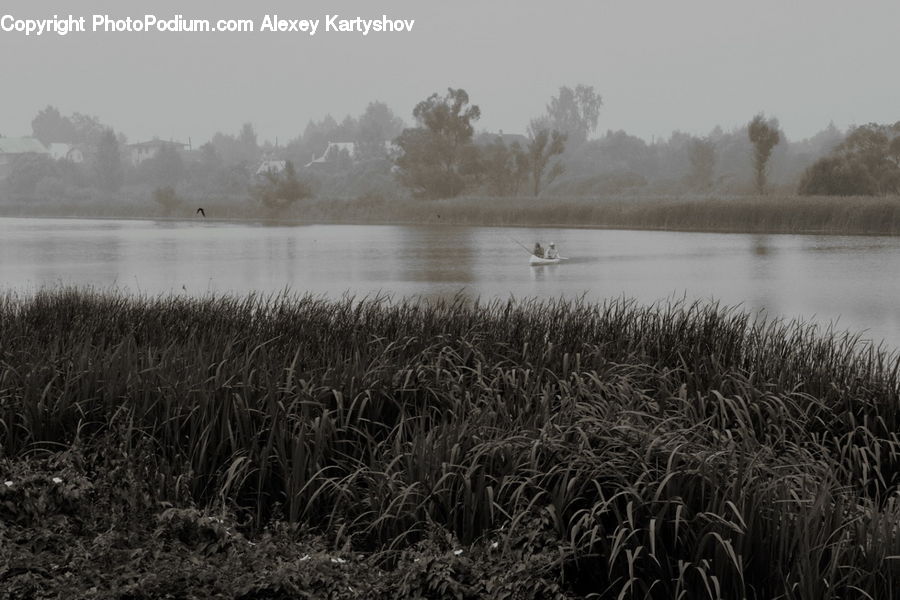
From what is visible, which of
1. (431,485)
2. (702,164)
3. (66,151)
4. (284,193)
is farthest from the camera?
(66,151)

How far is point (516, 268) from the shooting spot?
74.0 feet

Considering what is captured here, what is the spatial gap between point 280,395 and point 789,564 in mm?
2878

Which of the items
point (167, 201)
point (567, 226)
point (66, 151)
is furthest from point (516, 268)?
point (66, 151)

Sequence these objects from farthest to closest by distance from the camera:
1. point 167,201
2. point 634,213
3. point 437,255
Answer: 1. point 167,201
2. point 634,213
3. point 437,255

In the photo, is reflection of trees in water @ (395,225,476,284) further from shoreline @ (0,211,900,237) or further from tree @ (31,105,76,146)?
tree @ (31,105,76,146)

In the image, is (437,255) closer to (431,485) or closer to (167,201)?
(431,485)

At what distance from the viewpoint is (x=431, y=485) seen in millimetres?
4129

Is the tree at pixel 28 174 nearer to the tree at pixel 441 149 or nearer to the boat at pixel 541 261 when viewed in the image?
the tree at pixel 441 149

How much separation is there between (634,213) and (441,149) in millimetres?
26727

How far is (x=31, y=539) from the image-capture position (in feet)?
12.2

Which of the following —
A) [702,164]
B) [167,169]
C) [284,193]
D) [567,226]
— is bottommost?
[567,226]

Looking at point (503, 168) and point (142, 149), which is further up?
point (142, 149)

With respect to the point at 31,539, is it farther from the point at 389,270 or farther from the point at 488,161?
the point at 488,161

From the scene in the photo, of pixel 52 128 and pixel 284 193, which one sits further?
pixel 52 128
